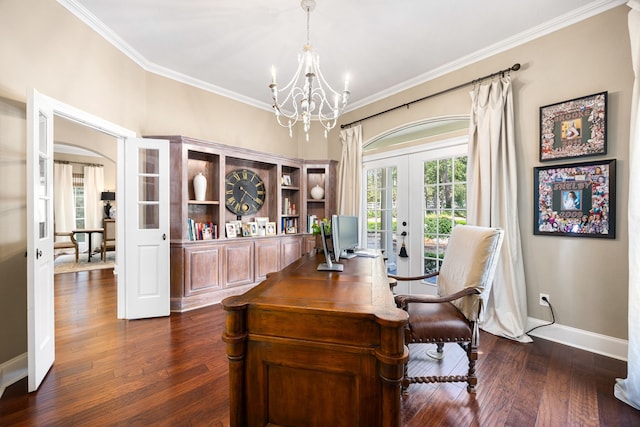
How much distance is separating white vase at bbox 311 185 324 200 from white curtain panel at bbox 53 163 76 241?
7.42m

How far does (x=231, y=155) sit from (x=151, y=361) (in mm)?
2637

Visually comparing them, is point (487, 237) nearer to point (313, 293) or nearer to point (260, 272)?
point (313, 293)

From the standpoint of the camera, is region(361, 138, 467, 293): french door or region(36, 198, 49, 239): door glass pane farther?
region(361, 138, 467, 293): french door

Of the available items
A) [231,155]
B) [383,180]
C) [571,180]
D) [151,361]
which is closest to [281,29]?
[231,155]

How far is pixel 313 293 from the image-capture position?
4.74ft

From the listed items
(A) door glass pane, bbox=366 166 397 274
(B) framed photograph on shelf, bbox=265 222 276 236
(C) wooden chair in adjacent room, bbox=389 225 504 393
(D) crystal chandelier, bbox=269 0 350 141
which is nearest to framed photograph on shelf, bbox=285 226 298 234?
(B) framed photograph on shelf, bbox=265 222 276 236

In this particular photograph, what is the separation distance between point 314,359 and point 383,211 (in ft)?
10.6

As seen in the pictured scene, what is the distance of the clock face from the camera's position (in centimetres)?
412

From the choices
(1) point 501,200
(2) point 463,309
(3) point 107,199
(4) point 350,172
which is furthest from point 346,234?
(3) point 107,199

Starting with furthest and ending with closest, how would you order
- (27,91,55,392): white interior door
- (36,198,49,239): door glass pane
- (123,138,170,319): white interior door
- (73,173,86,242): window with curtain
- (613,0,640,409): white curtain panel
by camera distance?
1. (73,173,86,242): window with curtain
2. (123,138,170,319): white interior door
3. (36,198,49,239): door glass pane
4. (27,91,55,392): white interior door
5. (613,0,640,409): white curtain panel

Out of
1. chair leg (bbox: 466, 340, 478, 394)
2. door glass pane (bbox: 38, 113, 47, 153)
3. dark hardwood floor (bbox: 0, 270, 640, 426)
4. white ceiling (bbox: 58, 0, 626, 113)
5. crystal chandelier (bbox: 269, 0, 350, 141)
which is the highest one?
white ceiling (bbox: 58, 0, 626, 113)

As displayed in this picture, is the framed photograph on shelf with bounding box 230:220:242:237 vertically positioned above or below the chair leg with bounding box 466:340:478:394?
above

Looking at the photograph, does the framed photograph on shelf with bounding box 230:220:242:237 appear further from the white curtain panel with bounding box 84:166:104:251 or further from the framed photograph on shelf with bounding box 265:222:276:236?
the white curtain panel with bounding box 84:166:104:251

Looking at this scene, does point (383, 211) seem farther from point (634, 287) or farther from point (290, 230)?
point (634, 287)
